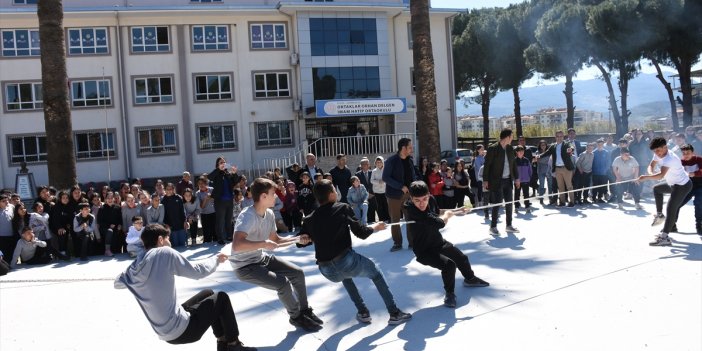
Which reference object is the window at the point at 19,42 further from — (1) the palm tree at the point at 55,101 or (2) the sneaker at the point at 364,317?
(2) the sneaker at the point at 364,317

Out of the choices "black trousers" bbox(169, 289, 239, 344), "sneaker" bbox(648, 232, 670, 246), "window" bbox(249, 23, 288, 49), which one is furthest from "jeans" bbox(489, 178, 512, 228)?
"window" bbox(249, 23, 288, 49)

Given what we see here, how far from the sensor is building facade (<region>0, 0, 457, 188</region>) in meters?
30.4

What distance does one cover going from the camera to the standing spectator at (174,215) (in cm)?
1288

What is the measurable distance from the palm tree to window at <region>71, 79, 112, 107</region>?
1706 cm

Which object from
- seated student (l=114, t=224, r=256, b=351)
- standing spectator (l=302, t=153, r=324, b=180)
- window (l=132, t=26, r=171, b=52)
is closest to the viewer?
seated student (l=114, t=224, r=256, b=351)

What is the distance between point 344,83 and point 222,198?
2025cm

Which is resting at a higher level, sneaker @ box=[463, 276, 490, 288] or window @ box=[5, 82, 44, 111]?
window @ box=[5, 82, 44, 111]

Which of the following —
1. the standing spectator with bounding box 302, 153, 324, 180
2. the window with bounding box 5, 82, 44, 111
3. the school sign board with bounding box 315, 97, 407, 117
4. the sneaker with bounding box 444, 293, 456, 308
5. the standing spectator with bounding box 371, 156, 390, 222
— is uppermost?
the window with bounding box 5, 82, 44, 111

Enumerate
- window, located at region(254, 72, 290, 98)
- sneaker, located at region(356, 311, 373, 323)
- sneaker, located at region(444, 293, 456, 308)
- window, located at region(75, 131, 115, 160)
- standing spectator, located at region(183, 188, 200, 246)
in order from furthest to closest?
window, located at region(254, 72, 290, 98) → window, located at region(75, 131, 115, 160) → standing spectator, located at region(183, 188, 200, 246) → sneaker, located at region(444, 293, 456, 308) → sneaker, located at region(356, 311, 373, 323)

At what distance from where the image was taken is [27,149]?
30.5 m

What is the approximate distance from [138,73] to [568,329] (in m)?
29.2

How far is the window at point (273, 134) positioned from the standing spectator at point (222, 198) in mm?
19616

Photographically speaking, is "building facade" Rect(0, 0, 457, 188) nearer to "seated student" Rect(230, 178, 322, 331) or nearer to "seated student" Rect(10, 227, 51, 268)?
"seated student" Rect(10, 227, 51, 268)

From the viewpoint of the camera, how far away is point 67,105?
14547 millimetres
